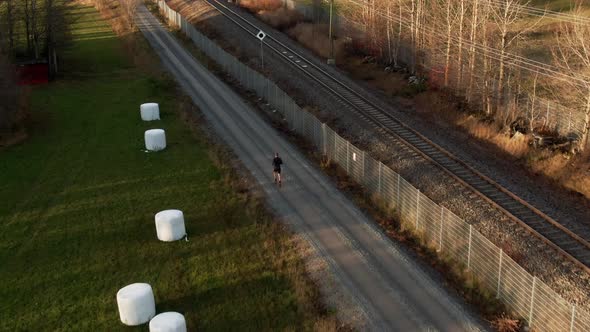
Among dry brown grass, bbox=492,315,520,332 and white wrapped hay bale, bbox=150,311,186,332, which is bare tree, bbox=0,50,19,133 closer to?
white wrapped hay bale, bbox=150,311,186,332

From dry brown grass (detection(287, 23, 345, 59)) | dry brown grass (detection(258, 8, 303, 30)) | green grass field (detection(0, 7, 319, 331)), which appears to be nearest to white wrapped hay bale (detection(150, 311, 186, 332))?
green grass field (detection(0, 7, 319, 331))

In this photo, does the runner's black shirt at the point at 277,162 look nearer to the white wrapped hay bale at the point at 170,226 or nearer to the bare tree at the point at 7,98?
the white wrapped hay bale at the point at 170,226

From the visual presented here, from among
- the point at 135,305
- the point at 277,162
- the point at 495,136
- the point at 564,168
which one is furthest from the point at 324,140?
the point at 135,305

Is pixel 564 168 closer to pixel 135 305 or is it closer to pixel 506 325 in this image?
pixel 506 325

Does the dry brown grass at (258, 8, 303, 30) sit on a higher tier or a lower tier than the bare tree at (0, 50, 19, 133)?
higher

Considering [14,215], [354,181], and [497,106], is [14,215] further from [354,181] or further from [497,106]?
[497,106]

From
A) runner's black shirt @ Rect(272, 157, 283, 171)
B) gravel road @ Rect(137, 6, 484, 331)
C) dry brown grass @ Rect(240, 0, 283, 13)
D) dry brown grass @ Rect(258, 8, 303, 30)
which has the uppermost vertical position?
dry brown grass @ Rect(240, 0, 283, 13)
